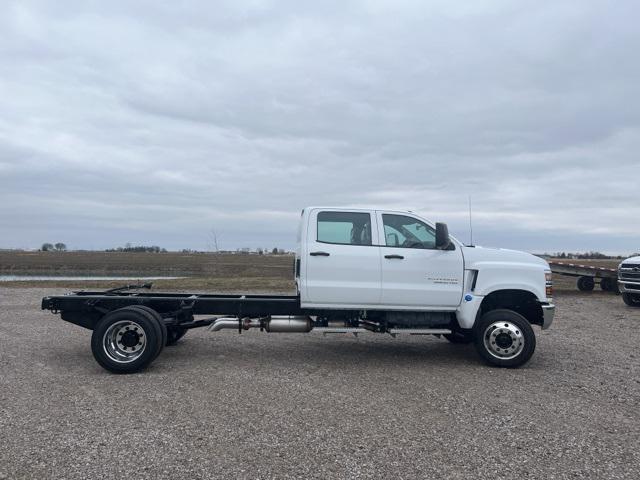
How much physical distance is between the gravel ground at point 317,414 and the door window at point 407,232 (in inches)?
70.3

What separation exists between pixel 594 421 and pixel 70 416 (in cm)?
518

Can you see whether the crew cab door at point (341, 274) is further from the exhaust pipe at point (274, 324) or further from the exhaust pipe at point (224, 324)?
the exhaust pipe at point (224, 324)

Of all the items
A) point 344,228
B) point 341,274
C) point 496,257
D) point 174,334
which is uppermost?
point 344,228

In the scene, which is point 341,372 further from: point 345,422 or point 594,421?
point 594,421

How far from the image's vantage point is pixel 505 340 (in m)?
7.17

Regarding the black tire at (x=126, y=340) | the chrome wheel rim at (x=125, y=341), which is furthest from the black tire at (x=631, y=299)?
the chrome wheel rim at (x=125, y=341)

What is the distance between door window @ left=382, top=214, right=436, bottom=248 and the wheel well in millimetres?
1283

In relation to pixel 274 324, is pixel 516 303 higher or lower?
higher

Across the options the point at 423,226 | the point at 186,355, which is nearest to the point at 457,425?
the point at 423,226

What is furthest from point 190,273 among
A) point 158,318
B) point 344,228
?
point 344,228

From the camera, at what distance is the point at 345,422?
16.0ft

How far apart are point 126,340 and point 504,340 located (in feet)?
17.2

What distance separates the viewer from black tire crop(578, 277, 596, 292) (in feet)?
65.2

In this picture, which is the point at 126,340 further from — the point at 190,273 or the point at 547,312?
the point at 190,273
